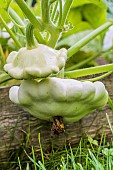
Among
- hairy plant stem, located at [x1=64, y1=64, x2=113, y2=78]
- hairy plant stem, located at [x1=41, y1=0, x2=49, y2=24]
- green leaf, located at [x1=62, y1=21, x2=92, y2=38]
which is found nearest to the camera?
hairy plant stem, located at [x1=41, y1=0, x2=49, y2=24]

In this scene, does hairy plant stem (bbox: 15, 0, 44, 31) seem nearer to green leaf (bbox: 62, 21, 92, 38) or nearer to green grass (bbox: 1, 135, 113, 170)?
green grass (bbox: 1, 135, 113, 170)

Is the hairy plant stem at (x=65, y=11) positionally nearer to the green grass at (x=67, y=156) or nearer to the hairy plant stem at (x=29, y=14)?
the hairy plant stem at (x=29, y=14)

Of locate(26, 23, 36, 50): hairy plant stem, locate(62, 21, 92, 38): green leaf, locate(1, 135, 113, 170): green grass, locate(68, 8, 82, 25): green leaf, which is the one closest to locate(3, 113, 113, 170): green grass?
locate(1, 135, 113, 170): green grass

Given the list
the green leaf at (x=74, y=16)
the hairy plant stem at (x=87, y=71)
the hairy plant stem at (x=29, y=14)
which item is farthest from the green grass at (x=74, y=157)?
the green leaf at (x=74, y=16)

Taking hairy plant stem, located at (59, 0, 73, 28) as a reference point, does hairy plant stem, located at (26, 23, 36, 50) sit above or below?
below

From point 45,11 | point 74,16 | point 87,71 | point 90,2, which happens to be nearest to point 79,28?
point 74,16

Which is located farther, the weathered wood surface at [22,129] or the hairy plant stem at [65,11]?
the weathered wood surface at [22,129]

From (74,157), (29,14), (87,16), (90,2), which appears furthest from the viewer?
(87,16)

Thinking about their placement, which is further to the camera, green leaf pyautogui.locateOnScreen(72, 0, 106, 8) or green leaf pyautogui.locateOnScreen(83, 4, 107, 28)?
green leaf pyautogui.locateOnScreen(83, 4, 107, 28)

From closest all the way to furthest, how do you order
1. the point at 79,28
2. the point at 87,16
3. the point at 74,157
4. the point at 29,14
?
the point at 29,14 < the point at 74,157 < the point at 79,28 < the point at 87,16

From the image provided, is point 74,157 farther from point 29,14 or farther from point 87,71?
point 29,14
